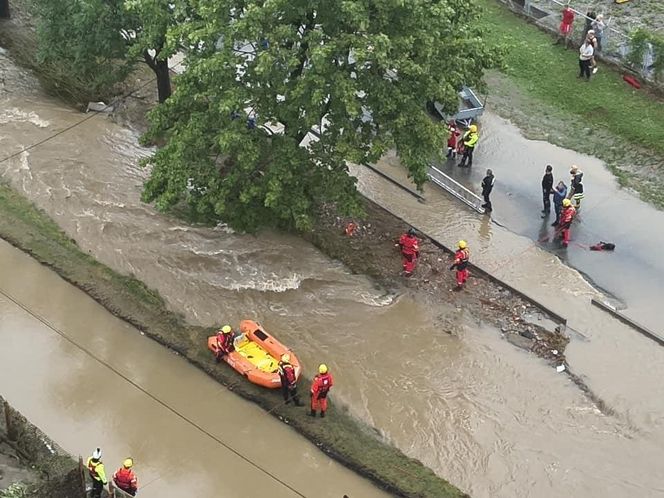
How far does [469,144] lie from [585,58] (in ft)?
21.5

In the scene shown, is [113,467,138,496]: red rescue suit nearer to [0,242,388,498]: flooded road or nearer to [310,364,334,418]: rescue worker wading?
[0,242,388,498]: flooded road

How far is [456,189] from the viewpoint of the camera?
27844 millimetres

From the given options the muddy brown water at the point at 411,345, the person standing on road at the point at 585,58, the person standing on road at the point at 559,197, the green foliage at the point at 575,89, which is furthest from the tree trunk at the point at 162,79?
the person standing on road at the point at 585,58

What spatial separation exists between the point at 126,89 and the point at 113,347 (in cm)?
1276

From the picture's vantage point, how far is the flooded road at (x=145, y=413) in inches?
773

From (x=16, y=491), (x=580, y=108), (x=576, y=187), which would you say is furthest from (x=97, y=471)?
(x=580, y=108)

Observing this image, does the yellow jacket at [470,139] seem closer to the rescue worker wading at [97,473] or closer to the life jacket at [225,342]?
the life jacket at [225,342]

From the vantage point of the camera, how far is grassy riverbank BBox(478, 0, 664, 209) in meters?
29.0

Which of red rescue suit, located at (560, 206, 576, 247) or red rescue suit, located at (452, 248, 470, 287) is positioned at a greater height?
red rescue suit, located at (560, 206, 576, 247)

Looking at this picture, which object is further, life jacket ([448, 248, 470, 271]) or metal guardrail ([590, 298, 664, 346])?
life jacket ([448, 248, 470, 271])

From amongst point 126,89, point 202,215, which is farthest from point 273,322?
point 126,89

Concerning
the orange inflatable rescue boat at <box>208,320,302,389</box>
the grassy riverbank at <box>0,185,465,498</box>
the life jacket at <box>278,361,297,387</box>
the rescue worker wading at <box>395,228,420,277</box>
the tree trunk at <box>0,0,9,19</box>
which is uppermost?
the rescue worker wading at <box>395,228,420,277</box>

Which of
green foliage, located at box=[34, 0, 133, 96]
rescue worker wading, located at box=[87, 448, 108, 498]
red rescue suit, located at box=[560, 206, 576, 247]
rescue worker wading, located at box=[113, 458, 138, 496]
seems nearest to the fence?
red rescue suit, located at box=[560, 206, 576, 247]

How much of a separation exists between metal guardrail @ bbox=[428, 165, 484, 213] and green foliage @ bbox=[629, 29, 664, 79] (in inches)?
340
